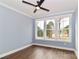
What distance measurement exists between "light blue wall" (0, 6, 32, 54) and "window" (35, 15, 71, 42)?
155cm

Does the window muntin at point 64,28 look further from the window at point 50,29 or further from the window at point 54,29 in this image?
the window at point 50,29

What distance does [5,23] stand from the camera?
3670 millimetres

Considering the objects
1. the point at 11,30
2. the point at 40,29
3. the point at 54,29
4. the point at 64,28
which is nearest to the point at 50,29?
the point at 54,29

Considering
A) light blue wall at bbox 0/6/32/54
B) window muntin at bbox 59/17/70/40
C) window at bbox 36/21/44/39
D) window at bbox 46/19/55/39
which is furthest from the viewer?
window at bbox 36/21/44/39

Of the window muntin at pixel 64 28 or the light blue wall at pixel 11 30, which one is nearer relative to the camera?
the light blue wall at pixel 11 30

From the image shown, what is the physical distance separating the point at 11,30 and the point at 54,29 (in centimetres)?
301

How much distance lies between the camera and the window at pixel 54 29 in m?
5.02

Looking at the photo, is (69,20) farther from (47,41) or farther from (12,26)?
(12,26)

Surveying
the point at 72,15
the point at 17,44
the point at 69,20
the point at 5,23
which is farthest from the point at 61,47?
the point at 5,23

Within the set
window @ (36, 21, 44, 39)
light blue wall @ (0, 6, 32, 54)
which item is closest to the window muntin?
window @ (36, 21, 44, 39)

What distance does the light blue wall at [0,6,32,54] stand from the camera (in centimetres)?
353

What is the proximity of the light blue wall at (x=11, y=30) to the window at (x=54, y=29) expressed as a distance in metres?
1.55

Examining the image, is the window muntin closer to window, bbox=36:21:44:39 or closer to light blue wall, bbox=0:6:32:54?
window, bbox=36:21:44:39

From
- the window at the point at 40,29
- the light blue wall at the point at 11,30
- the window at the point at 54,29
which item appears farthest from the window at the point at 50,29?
the light blue wall at the point at 11,30
